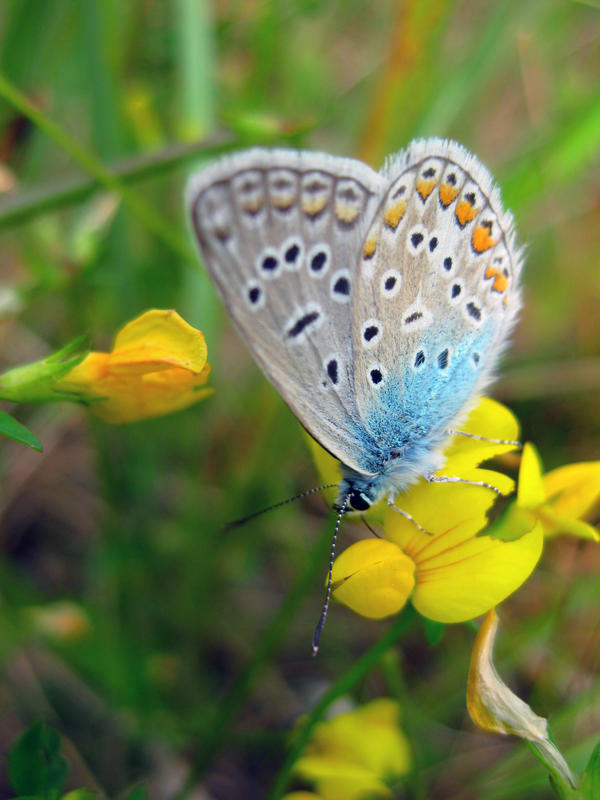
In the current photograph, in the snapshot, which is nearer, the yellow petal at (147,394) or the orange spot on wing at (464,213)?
the yellow petal at (147,394)

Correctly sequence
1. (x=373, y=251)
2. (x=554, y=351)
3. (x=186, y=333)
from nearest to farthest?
(x=186, y=333), (x=373, y=251), (x=554, y=351)

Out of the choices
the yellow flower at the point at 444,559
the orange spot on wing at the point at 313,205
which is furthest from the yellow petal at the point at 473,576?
the orange spot on wing at the point at 313,205

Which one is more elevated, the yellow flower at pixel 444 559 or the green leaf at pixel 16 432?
Answer: the green leaf at pixel 16 432

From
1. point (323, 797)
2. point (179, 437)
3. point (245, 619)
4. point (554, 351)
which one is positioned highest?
point (179, 437)

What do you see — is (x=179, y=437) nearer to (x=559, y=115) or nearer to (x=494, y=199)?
(x=494, y=199)

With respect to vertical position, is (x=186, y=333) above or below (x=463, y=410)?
above

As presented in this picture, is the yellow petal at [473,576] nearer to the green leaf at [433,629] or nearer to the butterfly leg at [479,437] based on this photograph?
the green leaf at [433,629]

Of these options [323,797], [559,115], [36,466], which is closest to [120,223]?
[36,466]

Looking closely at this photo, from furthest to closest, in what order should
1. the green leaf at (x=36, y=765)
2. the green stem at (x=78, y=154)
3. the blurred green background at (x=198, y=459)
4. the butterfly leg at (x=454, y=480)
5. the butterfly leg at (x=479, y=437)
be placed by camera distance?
the blurred green background at (x=198, y=459) → the green stem at (x=78, y=154) → the butterfly leg at (x=479, y=437) → the butterfly leg at (x=454, y=480) → the green leaf at (x=36, y=765)

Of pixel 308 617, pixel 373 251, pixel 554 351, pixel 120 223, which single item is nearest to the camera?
pixel 373 251
